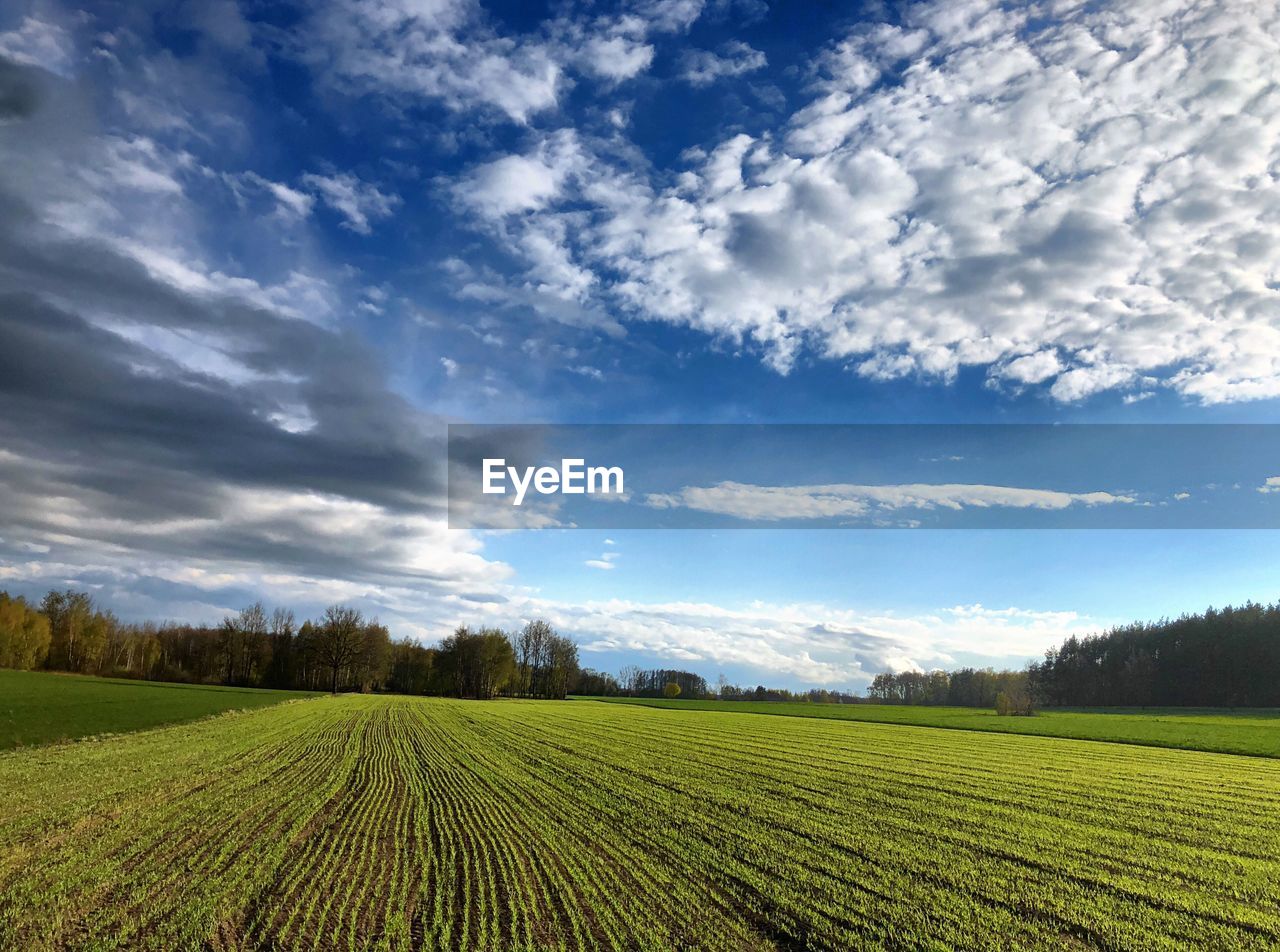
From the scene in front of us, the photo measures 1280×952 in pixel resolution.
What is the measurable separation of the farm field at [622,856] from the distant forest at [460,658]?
8999cm

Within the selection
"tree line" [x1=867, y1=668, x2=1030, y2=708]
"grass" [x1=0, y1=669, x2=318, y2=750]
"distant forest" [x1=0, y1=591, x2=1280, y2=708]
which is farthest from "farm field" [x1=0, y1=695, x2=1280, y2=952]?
"tree line" [x1=867, y1=668, x2=1030, y2=708]

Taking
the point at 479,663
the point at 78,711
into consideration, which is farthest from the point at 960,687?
the point at 78,711

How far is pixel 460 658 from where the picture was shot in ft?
440

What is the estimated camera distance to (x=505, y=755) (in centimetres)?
3177

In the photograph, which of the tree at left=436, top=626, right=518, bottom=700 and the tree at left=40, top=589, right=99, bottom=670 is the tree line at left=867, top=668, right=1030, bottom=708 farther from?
the tree at left=40, top=589, right=99, bottom=670

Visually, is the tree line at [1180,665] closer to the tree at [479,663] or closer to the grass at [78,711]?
the tree at [479,663]

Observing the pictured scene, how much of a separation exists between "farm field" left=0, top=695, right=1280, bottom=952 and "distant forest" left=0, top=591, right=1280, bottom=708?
89992 mm

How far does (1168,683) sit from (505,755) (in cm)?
12692

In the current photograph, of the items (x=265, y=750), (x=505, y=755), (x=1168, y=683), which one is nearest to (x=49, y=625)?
(x=265, y=750)

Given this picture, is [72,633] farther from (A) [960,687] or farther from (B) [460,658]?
(A) [960,687]

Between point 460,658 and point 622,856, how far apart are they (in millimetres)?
126839

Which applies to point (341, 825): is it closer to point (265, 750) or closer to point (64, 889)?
point (64, 889)

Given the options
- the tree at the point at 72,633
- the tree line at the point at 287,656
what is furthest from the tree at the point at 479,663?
the tree at the point at 72,633

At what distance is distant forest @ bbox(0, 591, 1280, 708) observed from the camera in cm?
10781
